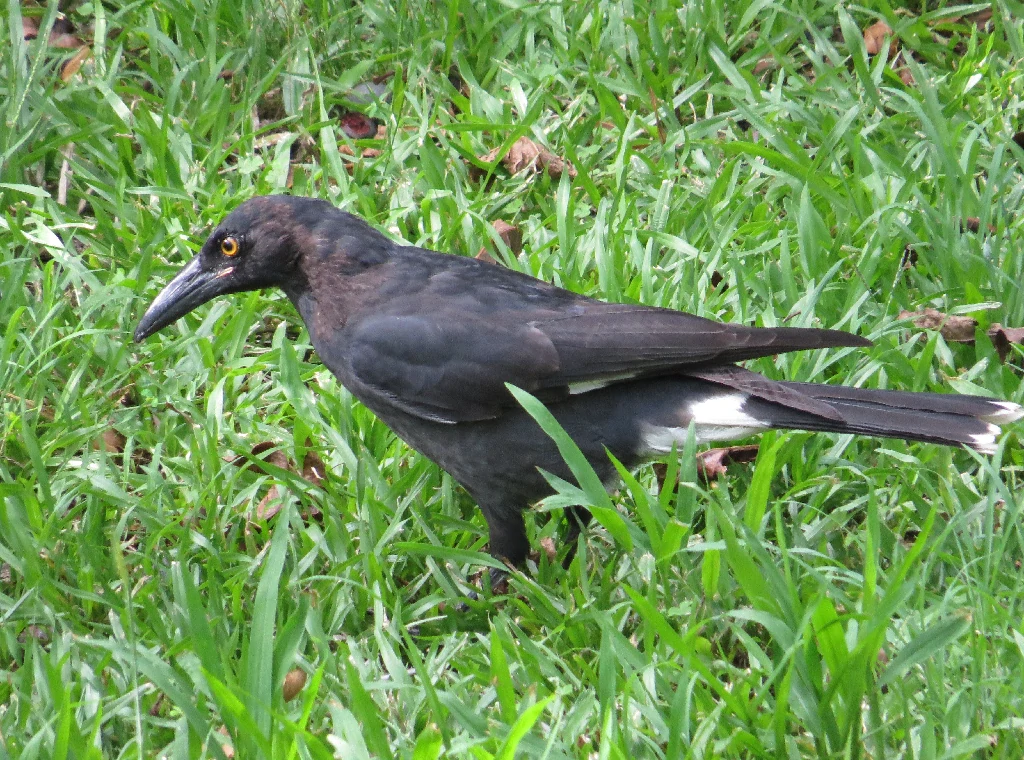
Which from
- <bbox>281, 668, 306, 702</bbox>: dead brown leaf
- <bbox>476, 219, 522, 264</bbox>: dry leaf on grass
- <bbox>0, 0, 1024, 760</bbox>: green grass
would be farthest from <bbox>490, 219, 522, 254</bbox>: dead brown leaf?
<bbox>281, 668, 306, 702</bbox>: dead brown leaf

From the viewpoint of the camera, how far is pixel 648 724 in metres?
2.97

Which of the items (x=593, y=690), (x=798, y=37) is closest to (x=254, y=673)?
(x=593, y=690)

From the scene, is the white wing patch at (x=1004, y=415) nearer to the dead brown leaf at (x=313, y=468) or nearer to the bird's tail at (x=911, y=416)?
the bird's tail at (x=911, y=416)

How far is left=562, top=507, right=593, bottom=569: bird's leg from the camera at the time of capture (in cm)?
405

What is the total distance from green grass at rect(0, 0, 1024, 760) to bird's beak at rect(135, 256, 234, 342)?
0.32 metres

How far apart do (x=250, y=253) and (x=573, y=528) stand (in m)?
1.34

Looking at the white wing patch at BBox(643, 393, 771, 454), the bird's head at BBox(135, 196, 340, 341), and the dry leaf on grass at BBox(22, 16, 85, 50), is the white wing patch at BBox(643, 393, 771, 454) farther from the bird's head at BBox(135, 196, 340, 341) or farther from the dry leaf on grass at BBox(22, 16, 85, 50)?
the dry leaf on grass at BBox(22, 16, 85, 50)

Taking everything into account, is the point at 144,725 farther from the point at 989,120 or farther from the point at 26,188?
the point at 989,120

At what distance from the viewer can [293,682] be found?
3393mm

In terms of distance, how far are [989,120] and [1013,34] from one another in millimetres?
703

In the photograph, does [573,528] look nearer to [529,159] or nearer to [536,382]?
[536,382]

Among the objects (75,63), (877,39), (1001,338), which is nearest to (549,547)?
(1001,338)

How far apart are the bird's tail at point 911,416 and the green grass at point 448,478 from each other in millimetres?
167

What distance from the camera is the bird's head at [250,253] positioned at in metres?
4.17
